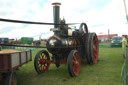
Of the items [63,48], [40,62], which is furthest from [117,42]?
[40,62]

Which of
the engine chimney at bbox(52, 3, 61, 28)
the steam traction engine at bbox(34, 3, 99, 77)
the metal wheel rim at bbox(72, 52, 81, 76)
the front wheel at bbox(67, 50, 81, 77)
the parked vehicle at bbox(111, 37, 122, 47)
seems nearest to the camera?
the front wheel at bbox(67, 50, 81, 77)

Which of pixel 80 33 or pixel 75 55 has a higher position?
pixel 80 33

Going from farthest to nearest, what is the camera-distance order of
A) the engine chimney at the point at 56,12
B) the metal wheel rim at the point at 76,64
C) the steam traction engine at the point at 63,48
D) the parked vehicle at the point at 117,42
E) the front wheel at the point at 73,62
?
1. the parked vehicle at the point at 117,42
2. the engine chimney at the point at 56,12
3. the steam traction engine at the point at 63,48
4. the metal wheel rim at the point at 76,64
5. the front wheel at the point at 73,62

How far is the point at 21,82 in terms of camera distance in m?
3.81

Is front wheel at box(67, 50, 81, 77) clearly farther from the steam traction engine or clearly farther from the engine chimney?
the engine chimney

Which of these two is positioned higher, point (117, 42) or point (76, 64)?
point (117, 42)

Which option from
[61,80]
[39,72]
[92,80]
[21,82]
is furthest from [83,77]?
[21,82]

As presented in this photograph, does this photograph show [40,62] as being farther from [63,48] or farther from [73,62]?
[73,62]

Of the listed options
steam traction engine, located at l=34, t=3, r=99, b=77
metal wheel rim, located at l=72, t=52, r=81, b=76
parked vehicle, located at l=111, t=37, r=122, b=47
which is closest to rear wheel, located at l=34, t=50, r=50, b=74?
steam traction engine, located at l=34, t=3, r=99, b=77

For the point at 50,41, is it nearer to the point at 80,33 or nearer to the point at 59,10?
the point at 59,10

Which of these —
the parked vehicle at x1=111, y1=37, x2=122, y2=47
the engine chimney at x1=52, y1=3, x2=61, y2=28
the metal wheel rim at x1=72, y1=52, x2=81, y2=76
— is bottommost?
the metal wheel rim at x1=72, y1=52, x2=81, y2=76

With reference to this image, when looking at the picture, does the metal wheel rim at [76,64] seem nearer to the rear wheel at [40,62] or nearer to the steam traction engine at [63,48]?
the steam traction engine at [63,48]

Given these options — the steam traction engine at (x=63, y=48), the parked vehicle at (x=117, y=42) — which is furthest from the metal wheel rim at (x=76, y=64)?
the parked vehicle at (x=117, y=42)

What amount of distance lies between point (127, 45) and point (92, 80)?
4.06 meters
